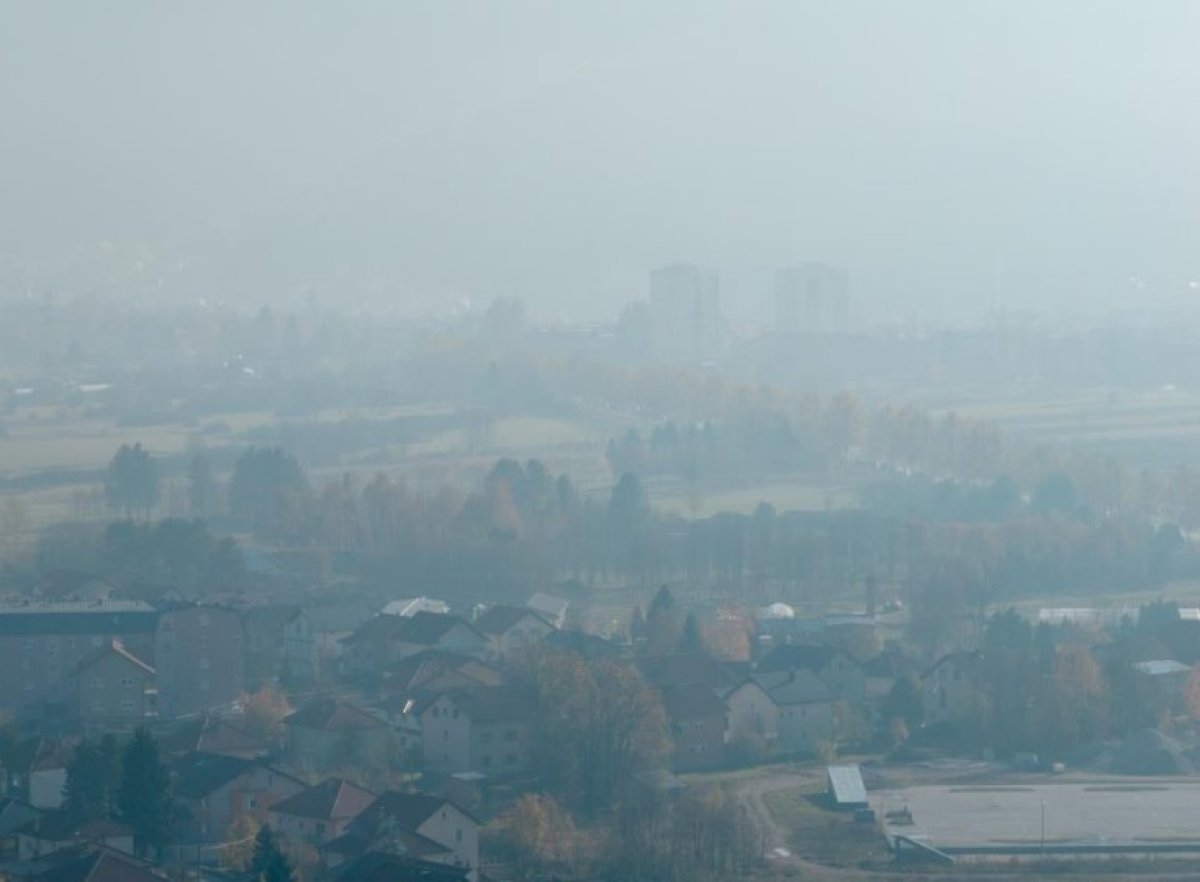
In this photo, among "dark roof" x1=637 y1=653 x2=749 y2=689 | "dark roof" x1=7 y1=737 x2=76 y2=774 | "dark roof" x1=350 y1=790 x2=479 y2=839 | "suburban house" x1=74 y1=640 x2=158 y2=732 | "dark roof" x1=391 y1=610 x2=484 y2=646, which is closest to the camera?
"dark roof" x1=350 y1=790 x2=479 y2=839

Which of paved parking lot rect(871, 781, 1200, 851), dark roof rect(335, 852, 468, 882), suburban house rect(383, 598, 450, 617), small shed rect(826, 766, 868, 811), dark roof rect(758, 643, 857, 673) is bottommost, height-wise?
paved parking lot rect(871, 781, 1200, 851)

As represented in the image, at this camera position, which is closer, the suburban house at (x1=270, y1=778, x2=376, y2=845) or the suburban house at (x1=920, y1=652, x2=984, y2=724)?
the suburban house at (x1=270, y1=778, x2=376, y2=845)

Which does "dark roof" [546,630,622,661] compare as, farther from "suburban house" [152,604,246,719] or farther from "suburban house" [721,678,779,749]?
"suburban house" [152,604,246,719]

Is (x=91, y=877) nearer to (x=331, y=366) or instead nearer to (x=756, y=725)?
(x=756, y=725)

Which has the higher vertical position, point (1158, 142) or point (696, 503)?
point (1158, 142)

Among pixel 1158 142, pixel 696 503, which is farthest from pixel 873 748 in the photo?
pixel 1158 142

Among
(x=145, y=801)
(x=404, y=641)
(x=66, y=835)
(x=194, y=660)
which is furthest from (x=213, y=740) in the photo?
(x=404, y=641)

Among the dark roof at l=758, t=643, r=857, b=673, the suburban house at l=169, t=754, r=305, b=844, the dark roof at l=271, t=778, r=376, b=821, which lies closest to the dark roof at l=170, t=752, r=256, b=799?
the suburban house at l=169, t=754, r=305, b=844

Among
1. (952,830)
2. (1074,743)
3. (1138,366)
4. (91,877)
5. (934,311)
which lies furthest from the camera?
(934,311)
